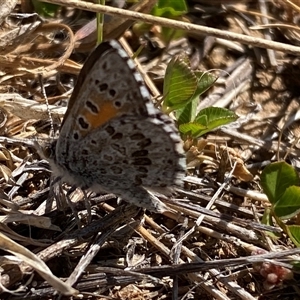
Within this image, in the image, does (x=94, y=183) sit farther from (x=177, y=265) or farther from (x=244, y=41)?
(x=244, y=41)

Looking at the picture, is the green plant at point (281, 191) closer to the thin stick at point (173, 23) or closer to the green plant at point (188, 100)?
the green plant at point (188, 100)

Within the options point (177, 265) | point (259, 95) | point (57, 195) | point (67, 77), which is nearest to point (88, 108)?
point (57, 195)

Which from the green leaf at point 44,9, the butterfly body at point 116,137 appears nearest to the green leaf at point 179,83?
the butterfly body at point 116,137

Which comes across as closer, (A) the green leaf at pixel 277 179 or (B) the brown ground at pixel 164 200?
(B) the brown ground at pixel 164 200

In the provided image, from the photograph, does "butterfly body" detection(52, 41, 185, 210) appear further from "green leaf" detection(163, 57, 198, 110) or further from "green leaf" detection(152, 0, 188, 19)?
"green leaf" detection(152, 0, 188, 19)

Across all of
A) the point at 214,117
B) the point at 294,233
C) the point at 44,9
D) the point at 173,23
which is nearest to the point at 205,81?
the point at 214,117

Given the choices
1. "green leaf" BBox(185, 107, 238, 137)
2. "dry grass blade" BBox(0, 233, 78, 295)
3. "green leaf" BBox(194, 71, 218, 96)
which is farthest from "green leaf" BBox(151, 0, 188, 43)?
"dry grass blade" BBox(0, 233, 78, 295)

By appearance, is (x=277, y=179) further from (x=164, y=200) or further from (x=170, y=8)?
(x=170, y=8)
